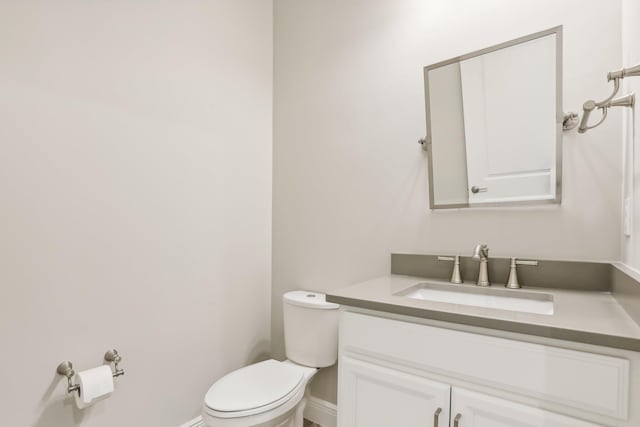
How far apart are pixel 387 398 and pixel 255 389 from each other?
64cm

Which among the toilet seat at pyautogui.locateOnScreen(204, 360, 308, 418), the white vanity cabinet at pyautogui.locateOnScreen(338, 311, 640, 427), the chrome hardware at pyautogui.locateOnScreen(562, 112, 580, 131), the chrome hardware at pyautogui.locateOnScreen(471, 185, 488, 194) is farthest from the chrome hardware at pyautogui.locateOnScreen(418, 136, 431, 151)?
the toilet seat at pyautogui.locateOnScreen(204, 360, 308, 418)

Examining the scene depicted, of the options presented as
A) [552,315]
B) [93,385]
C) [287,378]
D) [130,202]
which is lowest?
[287,378]

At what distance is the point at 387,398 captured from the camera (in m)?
0.95

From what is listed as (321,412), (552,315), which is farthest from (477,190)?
(321,412)

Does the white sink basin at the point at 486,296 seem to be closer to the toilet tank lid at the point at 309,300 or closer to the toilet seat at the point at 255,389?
the toilet tank lid at the point at 309,300

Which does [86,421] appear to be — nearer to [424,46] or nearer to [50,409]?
[50,409]

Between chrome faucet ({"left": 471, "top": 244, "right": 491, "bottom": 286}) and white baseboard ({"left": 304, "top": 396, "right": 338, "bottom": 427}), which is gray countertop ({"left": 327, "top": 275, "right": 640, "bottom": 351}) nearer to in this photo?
chrome faucet ({"left": 471, "top": 244, "right": 491, "bottom": 286})

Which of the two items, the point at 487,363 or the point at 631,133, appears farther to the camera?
the point at 631,133

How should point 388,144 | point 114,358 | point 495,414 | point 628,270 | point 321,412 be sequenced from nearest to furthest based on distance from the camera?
point 495,414 → point 628,270 → point 114,358 → point 388,144 → point 321,412

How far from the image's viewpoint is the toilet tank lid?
1.56 m

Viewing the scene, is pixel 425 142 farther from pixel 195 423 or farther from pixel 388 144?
pixel 195 423

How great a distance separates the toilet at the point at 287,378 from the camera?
1.18m

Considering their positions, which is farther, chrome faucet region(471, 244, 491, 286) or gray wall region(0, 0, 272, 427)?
chrome faucet region(471, 244, 491, 286)

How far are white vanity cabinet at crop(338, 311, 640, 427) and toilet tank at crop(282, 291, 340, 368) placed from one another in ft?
1.65
